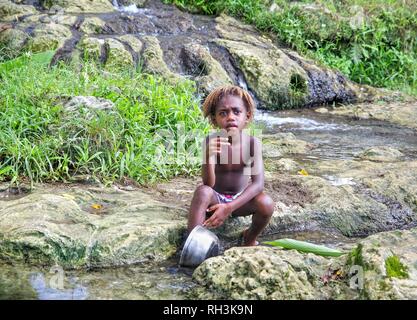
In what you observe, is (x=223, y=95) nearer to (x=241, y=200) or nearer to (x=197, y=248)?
(x=241, y=200)

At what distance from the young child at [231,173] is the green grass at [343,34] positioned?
22.5 ft

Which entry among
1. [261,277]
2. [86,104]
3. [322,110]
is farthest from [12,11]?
[261,277]

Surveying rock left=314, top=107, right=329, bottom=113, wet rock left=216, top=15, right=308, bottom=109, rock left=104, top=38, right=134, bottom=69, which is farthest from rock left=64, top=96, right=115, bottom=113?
rock left=314, top=107, right=329, bottom=113

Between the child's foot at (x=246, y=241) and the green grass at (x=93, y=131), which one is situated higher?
the green grass at (x=93, y=131)

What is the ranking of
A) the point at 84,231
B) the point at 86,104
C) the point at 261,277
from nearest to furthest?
the point at 261,277 → the point at 84,231 → the point at 86,104

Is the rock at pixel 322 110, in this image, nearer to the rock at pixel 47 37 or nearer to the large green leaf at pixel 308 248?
the rock at pixel 47 37

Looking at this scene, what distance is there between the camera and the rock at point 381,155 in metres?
6.27

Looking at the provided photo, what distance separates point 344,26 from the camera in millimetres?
11227

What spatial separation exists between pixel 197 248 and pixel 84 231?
2.35 feet

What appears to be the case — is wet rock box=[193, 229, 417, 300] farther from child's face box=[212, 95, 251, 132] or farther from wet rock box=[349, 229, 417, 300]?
child's face box=[212, 95, 251, 132]

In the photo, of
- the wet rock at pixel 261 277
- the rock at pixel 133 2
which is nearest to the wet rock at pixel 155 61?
the rock at pixel 133 2

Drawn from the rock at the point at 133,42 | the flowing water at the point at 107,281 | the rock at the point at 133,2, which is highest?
the rock at the point at 133,2

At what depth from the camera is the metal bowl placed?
3648 millimetres

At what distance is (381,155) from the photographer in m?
6.41
